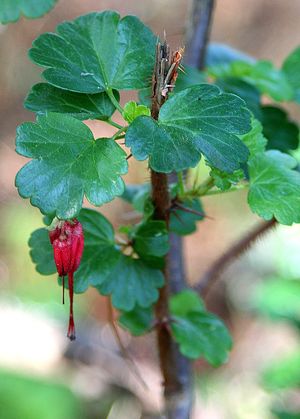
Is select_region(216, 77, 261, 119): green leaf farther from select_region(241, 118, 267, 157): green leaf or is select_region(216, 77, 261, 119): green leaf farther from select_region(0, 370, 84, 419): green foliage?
select_region(0, 370, 84, 419): green foliage

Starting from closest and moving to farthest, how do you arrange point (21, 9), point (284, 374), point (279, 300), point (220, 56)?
1. point (21, 9)
2. point (220, 56)
3. point (284, 374)
4. point (279, 300)

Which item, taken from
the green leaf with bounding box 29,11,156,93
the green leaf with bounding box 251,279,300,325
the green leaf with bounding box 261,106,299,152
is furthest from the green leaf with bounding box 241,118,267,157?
the green leaf with bounding box 251,279,300,325

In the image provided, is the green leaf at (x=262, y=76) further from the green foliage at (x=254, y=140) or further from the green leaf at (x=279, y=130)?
the green foliage at (x=254, y=140)

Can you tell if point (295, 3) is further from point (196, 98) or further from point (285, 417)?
point (196, 98)

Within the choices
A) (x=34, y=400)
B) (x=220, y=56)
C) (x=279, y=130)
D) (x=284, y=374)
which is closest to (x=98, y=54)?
(x=279, y=130)

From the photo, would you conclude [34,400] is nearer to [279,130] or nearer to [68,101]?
[279,130]
